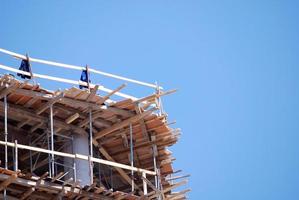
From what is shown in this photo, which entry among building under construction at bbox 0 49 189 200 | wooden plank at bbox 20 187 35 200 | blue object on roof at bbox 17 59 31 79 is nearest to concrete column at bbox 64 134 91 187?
building under construction at bbox 0 49 189 200

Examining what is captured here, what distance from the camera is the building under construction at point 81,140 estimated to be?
3991 cm

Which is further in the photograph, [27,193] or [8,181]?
[27,193]

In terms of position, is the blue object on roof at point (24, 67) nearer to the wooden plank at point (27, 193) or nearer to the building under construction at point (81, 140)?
the building under construction at point (81, 140)

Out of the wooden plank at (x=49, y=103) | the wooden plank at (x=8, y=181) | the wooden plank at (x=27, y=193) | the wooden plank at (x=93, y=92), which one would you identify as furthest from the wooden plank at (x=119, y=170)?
the wooden plank at (x=8, y=181)

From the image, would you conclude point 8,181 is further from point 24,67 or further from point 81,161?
point 81,161

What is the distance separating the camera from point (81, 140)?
144 feet

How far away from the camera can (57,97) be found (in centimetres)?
4128

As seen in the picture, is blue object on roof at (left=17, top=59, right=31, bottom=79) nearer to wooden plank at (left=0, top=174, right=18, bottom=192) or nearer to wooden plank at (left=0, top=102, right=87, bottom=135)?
wooden plank at (left=0, top=102, right=87, bottom=135)

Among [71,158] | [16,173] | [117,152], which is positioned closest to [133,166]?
[117,152]

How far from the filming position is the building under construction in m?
39.9

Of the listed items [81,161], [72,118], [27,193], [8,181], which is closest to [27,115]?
[72,118]

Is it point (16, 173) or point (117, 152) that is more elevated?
point (117, 152)

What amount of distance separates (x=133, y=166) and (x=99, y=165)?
150 centimetres

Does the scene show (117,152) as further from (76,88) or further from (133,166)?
(76,88)
